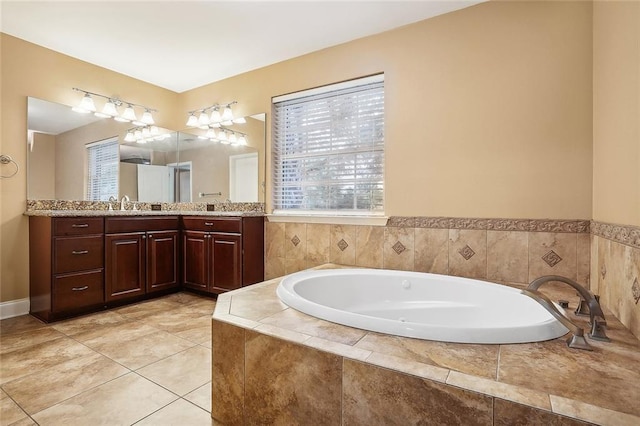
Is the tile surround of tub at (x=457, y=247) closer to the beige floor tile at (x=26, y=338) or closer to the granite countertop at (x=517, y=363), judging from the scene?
the granite countertop at (x=517, y=363)

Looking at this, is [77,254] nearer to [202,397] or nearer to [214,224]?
[214,224]

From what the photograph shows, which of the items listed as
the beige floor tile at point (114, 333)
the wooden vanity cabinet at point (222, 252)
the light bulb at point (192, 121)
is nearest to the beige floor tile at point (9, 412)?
the beige floor tile at point (114, 333)

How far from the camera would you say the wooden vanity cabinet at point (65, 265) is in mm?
2461

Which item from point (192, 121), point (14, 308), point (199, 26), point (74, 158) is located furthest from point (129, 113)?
point (14, 308)

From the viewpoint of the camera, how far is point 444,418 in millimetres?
847

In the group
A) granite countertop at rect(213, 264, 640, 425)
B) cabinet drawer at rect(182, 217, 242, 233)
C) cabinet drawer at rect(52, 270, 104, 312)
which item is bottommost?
cabinet drawer at rect(52, 270, 104, 312)

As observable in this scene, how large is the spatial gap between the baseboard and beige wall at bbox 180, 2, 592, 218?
128 inches

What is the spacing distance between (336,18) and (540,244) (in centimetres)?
220

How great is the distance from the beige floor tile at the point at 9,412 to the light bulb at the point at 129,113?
283 centimetres

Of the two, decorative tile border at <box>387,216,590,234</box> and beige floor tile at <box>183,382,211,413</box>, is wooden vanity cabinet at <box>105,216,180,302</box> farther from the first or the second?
decorative tile border at <box>387,216,590,234</box>

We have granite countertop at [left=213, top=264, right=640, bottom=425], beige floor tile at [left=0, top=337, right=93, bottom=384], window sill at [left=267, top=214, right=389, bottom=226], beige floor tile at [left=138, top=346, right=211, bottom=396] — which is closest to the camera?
granite countertop at [left=213, top=264, right=640, bottom=425]

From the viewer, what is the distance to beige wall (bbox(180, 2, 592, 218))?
1.95m

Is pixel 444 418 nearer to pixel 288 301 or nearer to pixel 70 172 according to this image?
pixel 288 301

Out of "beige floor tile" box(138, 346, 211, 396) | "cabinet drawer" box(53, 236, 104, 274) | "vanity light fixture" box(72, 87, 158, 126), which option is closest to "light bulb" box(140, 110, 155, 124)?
"vanity light fixture" box(72, 87, 158, 126)
